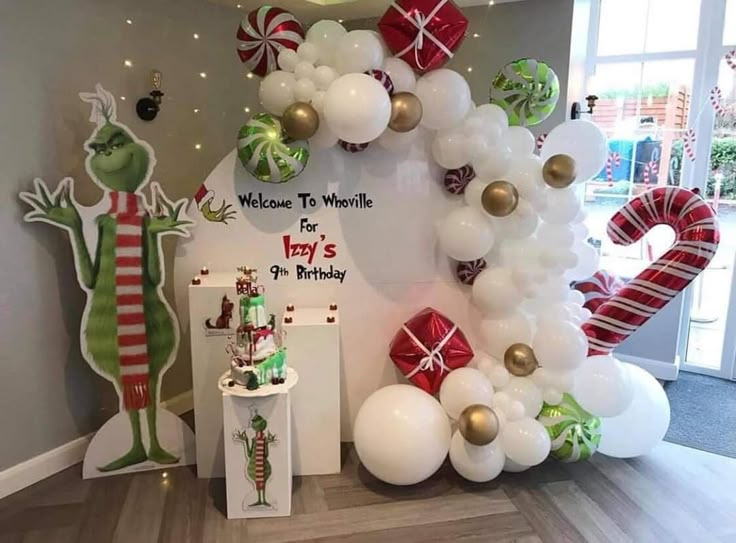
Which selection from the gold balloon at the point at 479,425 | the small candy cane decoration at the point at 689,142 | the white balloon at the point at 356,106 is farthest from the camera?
the small candy cane decoration at the point at 689,142

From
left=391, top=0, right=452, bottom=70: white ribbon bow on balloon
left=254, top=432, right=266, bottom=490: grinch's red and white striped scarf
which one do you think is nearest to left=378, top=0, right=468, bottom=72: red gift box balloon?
left=391, top=0, right=452, bottom=70: white ribbon bow on balloon

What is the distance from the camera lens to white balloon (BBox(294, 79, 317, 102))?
88.1 inches

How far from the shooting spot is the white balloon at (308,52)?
222 centimetres

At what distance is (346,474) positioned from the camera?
252 cm

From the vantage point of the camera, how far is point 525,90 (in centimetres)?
239

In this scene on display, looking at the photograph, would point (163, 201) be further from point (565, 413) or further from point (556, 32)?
point (556, 32)

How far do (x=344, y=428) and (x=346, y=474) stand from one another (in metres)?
0.27

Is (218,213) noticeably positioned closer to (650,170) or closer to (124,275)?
(124,275)

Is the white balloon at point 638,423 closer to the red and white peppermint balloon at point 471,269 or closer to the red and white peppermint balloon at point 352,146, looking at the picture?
the red and white peppermint balloon at point 471,269

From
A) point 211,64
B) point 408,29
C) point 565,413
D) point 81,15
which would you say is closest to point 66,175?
point 81,15

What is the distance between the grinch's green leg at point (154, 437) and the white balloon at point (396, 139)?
1343mm

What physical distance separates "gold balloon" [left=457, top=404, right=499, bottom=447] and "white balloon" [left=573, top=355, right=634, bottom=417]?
40 cm

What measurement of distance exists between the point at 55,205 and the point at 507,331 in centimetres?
183

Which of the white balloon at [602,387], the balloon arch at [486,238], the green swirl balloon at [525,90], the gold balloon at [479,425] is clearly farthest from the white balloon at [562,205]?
the gold balloon at [479,425]
